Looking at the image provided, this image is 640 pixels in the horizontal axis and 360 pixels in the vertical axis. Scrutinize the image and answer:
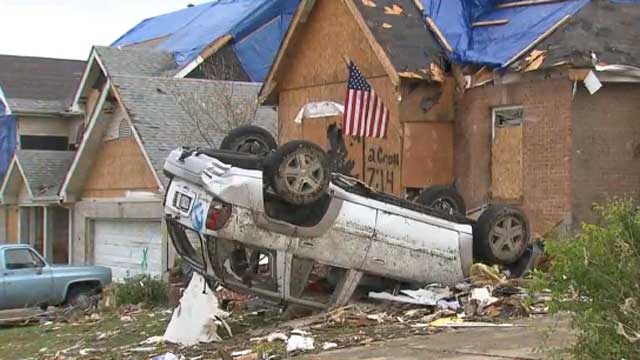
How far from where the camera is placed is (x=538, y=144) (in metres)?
17.0

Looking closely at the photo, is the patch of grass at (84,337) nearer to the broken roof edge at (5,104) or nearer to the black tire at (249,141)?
the black tire at (249,141)

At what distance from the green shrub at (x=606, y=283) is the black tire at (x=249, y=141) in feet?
25.9

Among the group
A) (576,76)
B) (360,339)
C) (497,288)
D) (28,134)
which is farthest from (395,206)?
(28,134)

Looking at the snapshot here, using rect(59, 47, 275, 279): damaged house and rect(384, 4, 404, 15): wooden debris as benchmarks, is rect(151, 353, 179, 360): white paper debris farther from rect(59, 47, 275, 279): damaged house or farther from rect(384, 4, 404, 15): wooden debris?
rect(59, 47, 275, 279): damaged house

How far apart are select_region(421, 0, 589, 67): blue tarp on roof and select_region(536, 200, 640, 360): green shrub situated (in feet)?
37.9

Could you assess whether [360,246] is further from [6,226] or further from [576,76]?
[6,226]

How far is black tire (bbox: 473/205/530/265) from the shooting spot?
13672 mm

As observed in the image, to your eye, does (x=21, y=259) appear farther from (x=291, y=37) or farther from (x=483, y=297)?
(x=483, y=297)

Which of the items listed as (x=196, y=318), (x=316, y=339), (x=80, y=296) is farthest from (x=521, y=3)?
(x=80, y=296)

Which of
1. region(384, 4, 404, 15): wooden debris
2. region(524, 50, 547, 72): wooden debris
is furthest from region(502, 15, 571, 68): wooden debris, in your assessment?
region(384, 4, 404, 15): wooden debris

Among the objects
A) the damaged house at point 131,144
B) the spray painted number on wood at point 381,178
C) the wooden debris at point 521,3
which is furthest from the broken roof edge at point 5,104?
the wooden debris at point 521,3

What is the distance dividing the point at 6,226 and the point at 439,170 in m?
21.5

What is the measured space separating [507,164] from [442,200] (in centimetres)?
340

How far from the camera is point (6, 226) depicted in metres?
36.0
